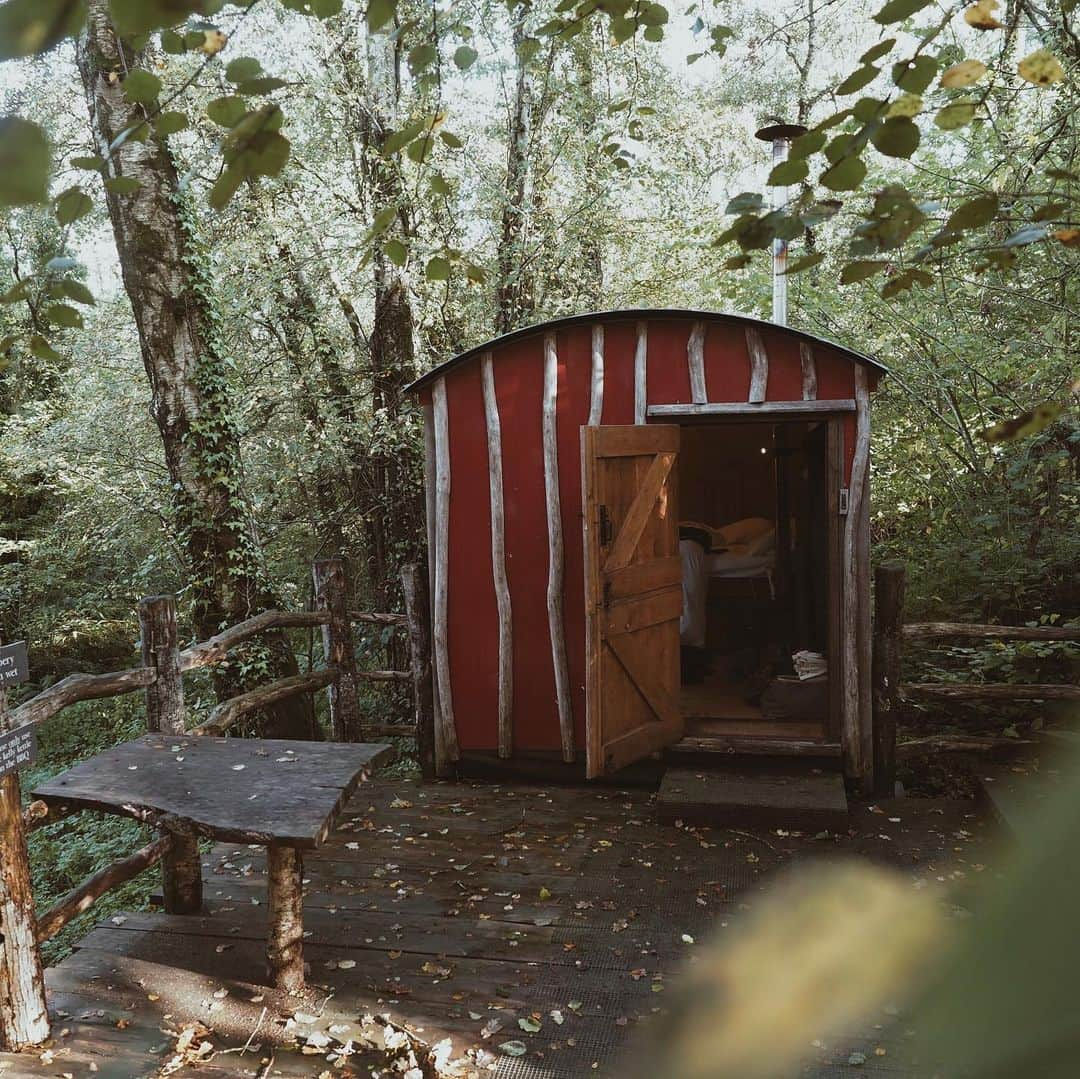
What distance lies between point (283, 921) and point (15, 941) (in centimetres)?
92

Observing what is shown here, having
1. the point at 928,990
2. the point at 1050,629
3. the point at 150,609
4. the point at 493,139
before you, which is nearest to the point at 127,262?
the point at 150,609

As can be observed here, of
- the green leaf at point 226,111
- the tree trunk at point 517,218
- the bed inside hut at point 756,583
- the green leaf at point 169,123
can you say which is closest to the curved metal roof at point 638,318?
the bed inside hut at point 756,583

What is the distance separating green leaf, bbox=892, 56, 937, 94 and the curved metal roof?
12.3 feet

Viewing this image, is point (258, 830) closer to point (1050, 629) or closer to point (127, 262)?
point (127, 262)

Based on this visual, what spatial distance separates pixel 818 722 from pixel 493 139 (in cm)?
707

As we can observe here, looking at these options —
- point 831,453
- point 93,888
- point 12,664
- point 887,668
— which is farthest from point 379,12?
point 887,668

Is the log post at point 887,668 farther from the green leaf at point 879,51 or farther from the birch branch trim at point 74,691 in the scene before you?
the green leaf at point 879,51

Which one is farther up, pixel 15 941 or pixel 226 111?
pixel 226 111

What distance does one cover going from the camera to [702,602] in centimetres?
753

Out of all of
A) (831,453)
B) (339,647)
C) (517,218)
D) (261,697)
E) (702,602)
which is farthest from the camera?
(517,218)

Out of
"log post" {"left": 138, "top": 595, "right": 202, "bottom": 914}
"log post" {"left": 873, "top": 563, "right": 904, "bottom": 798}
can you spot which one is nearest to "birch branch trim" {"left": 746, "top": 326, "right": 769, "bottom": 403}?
"log post" {"left": 873, "top": 563, "right": 904, "bottom": 798}

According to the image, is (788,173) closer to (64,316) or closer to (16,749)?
(64,316)

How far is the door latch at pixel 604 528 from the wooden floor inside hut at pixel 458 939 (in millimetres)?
1661

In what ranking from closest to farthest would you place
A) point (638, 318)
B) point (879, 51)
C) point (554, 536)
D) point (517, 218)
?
point (879, 51) → point (638, 318) → point (554, 536) → point (517, 218)
